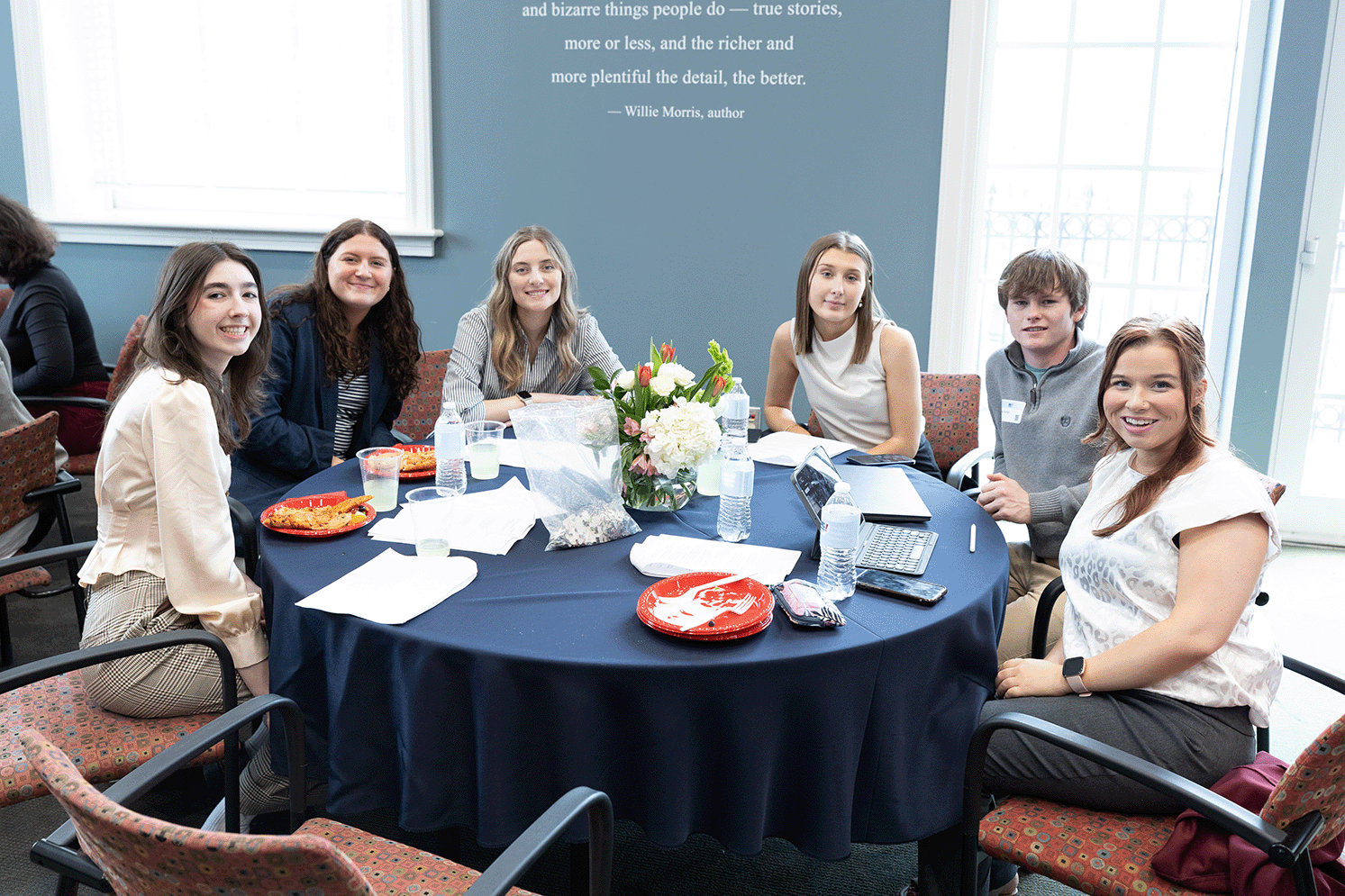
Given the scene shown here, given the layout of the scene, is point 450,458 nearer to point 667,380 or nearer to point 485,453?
point 485,453

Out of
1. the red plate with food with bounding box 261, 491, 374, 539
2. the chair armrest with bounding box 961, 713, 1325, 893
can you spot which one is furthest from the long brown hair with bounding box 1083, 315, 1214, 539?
the red plate with food with bounding box 261, 491, 374, 539

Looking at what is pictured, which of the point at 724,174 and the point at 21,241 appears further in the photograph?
the point at 724,174

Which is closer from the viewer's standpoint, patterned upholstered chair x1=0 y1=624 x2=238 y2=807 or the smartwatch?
patterned upholstered chair x1=0 y1=624 x2=238 y2=807

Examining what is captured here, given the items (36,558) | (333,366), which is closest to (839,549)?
(36,558)

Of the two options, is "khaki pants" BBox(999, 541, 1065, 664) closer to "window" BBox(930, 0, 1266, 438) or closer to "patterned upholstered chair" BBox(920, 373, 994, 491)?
"patterned upholstered chair" BBox(920, 373, 994, 491)

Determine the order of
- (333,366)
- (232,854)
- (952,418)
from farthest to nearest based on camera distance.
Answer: (952,418)
(333,366)
(232,854)

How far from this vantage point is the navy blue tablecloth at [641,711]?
1414 millimetres

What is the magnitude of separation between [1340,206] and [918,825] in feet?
12.7

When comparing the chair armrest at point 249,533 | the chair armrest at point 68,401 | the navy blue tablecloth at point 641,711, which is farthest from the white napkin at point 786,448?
the chair armrest at point 68,401

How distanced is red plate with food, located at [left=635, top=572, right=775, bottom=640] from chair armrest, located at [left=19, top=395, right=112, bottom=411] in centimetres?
293

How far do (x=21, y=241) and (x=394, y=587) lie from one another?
3.16 m

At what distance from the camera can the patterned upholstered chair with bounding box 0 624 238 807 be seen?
4.97ft

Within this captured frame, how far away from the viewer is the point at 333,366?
9.69 ft

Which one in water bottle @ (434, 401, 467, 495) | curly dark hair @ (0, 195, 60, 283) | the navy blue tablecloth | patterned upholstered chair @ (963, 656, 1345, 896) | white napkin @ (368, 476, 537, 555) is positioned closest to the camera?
patterned upholstered chair @ (963, 656, 1345, 896)
